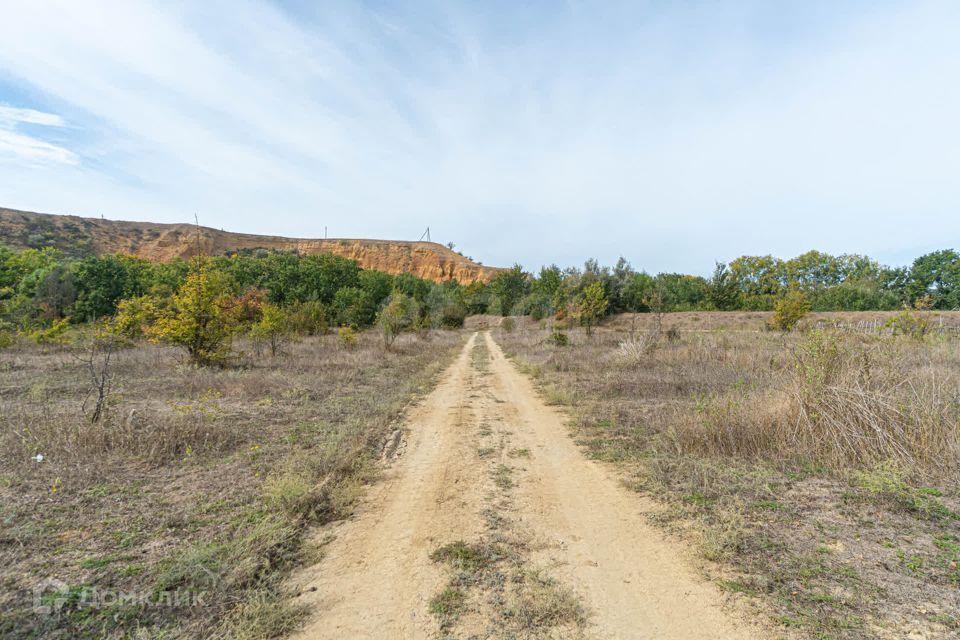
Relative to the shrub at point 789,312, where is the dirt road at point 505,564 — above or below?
below

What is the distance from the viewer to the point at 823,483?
179 inches

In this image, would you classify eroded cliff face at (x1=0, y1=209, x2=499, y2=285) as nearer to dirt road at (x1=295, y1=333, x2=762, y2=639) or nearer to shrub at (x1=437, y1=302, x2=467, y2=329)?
shrub at (x1=437, y1=302, x2=467, y2=329)

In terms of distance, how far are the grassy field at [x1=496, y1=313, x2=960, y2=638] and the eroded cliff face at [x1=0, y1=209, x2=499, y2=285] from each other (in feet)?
102

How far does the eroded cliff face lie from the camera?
50781 millimetres

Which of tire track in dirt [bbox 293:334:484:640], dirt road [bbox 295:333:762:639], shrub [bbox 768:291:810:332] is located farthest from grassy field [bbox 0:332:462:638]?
shrub [bbox 768:291:810:332]

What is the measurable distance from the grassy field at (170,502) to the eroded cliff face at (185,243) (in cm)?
2502

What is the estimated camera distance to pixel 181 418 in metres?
6.45

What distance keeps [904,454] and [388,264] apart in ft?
283

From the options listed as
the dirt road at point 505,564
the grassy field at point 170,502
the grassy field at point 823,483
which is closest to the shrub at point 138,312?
the grassy field at point 170,502

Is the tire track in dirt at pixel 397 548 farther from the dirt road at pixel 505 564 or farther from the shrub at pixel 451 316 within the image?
the shrub at pixel 451 316

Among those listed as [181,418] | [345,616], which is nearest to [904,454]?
A: [345,616]

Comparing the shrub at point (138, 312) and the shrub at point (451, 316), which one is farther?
the shrub at point (451, 316)

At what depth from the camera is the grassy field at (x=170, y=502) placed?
266 cm

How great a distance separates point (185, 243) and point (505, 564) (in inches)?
3101
